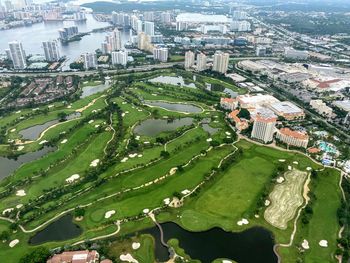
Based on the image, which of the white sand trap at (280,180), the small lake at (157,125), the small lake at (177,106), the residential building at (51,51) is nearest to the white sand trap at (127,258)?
the white sand trap at (280,180)

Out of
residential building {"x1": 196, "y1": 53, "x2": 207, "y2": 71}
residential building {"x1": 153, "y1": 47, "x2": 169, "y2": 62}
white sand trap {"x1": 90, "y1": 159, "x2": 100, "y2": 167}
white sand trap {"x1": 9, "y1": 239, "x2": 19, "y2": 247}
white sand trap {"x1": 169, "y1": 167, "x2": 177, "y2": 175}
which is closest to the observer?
white sand trap {"x1": 9, "y1": 239, "x2": 19, "y2": 247}

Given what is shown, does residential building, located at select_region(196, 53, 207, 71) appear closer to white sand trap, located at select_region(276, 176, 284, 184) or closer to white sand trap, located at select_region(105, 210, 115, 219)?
white sand trap, located at select_region(276, 176, 284, 184)

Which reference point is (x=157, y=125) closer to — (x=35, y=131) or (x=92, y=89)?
(x=35, y=131)

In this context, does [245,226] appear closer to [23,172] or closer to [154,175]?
[154,175]

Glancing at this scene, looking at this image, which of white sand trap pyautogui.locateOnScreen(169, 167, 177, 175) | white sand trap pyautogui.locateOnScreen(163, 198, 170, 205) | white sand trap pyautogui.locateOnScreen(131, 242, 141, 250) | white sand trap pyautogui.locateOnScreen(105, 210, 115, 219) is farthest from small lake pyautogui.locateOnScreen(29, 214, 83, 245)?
white sand trap pyautogui.locateOnScreen(169, 167, 177, 175)

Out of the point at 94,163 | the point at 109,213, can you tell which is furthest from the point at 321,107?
the point at 109,213

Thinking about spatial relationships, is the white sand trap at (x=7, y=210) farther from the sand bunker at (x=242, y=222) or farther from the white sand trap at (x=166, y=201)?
the sand bunker at (x=242, y=222)
